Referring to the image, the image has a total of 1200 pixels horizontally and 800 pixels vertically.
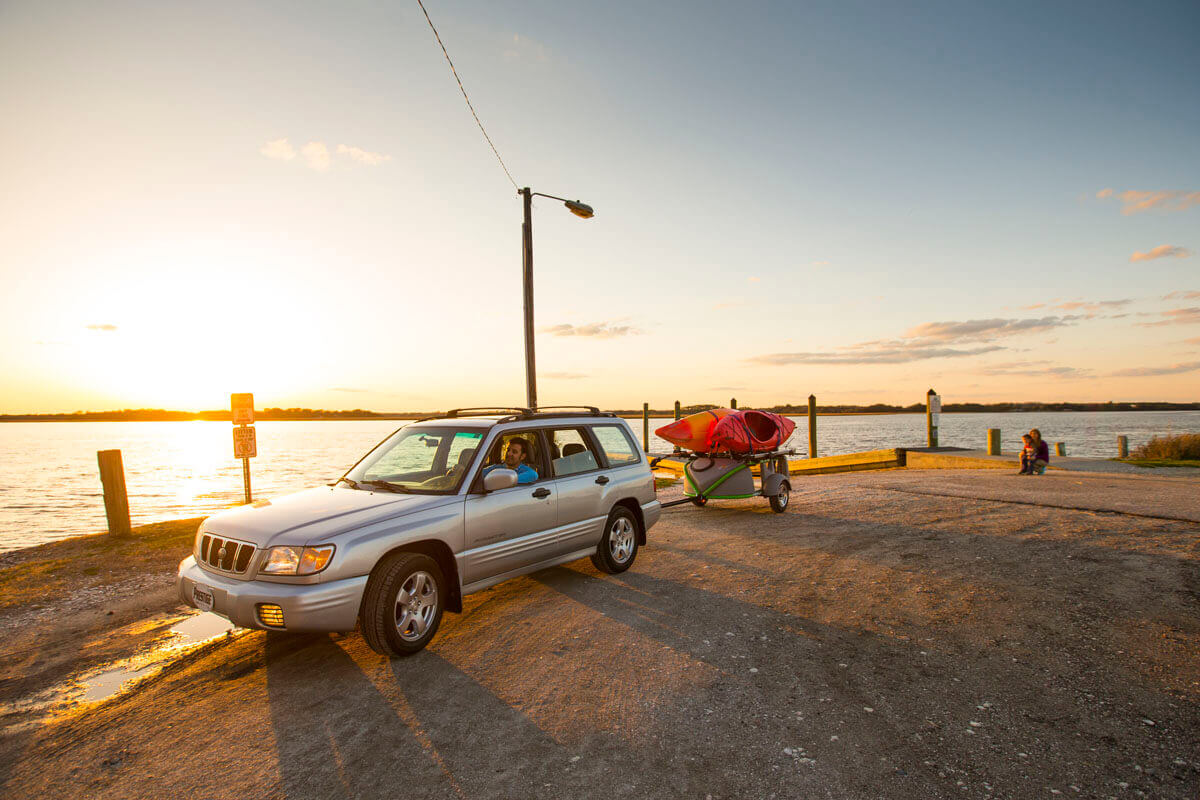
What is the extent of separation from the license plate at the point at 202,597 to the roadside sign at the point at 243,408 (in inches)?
281

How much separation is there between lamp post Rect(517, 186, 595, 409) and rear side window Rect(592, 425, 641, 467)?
17.8 feet

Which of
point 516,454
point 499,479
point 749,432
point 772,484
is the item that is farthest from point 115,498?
point 772,484

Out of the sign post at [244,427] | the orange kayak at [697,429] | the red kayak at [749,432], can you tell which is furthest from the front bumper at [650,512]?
the sign post at [244,427]

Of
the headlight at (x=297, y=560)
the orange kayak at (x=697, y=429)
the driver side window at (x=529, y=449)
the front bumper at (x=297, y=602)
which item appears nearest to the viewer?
the front bumper at (x=297, y=602)

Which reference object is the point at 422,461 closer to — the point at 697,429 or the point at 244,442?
the point at 697,429

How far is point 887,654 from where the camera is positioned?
4215 mm

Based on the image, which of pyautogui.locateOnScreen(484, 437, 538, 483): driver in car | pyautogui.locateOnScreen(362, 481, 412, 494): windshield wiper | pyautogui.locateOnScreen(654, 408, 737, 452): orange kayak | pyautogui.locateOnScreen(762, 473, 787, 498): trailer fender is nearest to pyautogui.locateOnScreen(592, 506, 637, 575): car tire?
pyautogui.locateOnScreen(484, 437, 538, 483): driver in car

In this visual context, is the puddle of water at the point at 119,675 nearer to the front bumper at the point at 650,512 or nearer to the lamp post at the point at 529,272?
the front bumper at the point at 650,512

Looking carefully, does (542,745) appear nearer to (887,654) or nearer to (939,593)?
(887,654)

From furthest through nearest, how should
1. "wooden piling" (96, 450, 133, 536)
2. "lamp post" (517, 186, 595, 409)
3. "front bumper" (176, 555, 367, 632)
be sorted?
"lamp post" (517, 186, 595, 409) < "wooden piling" (96, 450, 133, 536) < "front bumper" (176, 555, 367, 632)

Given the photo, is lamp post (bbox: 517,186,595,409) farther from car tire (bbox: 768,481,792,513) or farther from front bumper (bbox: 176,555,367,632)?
A: front bumper (bbox: 176,555,367,632)

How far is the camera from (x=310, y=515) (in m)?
4.41

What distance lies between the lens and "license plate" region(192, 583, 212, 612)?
165 inches

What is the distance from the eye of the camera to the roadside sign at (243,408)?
1060 centimetres
